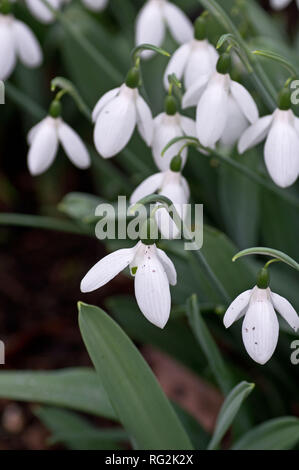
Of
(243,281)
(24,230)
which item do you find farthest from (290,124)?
(24,230)

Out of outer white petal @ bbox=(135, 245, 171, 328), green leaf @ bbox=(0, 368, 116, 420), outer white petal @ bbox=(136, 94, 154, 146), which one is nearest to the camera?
outer white petal @ bbox=(135, 245, 171, 328)

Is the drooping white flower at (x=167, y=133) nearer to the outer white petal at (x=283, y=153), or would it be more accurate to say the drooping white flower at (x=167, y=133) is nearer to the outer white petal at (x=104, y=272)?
the outer white petal at (x=283, y=153)

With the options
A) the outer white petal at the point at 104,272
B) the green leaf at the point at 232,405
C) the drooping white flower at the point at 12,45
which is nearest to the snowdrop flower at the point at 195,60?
the drooping white flower at the point at 12,45

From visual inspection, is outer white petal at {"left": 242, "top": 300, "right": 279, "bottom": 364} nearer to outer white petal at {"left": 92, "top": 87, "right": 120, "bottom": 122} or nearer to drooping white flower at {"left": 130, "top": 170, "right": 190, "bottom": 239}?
drooping white flower at {"left": 130, "top": 170, "right": 190, "bottom": 239}

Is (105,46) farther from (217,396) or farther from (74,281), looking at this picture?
(217,396)

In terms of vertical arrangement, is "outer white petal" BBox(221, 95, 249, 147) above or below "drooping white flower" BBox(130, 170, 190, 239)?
above

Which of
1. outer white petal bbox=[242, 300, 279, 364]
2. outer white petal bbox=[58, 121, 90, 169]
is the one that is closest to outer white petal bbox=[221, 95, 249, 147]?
outer white petal bbox=[58, 121, 90, 169]

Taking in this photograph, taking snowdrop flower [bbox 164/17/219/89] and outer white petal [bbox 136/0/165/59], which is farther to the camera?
outer white petal [bbox 136/0/165/59]

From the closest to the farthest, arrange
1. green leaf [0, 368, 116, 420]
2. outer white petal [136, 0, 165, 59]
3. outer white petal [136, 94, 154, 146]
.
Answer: outer white petal [136, 94, 154, 146], green leaf [0, 368, 116, 420], outer white petal [136, 0, 165, 59]

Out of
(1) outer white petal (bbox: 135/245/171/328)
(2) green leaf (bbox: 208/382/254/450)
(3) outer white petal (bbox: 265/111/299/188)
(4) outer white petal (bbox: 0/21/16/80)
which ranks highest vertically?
(4) outer white petal (bbox: 0/21/16/80)
